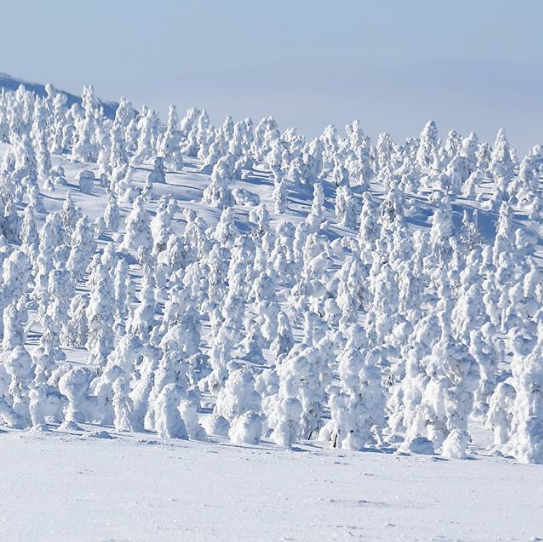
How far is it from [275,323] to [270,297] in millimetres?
14864

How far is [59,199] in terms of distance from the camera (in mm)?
160875

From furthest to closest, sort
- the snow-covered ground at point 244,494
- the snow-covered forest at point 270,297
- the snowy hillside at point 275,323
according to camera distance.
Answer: the snow-covered forest at point 270,297 < the snowy hillside at point 275,323 < the snow-covered ground at point 244,494

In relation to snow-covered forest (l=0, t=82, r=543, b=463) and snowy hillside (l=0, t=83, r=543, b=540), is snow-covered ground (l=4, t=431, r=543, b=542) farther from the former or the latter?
snow-covered forest (l=0, t=82, r=543, b=463)

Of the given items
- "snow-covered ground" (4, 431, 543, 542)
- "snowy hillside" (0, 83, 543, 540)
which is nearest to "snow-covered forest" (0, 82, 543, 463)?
"snowy hillside" (0, 83, 543, 540)

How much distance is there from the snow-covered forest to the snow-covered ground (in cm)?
658

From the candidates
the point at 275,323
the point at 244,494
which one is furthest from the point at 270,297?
the point at 244,494

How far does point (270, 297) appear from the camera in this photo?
124 m

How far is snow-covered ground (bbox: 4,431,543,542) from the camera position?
23203 mm

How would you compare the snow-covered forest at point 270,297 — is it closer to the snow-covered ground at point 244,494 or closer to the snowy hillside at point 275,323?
the snowy hillside at point 275,323

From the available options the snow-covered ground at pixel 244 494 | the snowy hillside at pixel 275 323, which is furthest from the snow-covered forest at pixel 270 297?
the snow-covered ground at pixel 244 494

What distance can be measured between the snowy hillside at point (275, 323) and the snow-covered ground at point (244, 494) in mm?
182

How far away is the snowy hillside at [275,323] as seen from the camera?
3466cm

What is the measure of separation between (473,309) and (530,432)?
68.3m

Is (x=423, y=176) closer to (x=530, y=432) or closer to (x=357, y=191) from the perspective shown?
(x=357, y=191)
